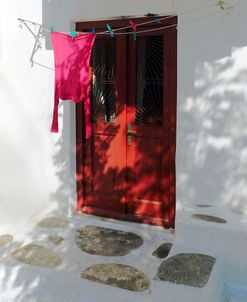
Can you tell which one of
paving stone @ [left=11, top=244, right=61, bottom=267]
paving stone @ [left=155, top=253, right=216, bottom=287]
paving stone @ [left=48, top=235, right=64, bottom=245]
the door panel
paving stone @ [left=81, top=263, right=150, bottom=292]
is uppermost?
the door panel

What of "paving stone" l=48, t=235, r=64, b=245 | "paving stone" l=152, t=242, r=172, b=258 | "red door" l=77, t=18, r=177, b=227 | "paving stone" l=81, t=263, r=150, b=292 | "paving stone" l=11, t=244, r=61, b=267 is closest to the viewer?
"paving stone" l=81, t=263, r=150, b=292

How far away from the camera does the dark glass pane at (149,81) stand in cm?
456

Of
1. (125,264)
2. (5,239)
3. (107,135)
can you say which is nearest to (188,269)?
(125,264)

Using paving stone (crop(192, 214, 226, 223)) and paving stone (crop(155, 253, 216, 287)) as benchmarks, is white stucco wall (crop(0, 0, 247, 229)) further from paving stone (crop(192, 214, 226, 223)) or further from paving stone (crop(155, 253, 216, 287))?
paving stone (crop(155, 253, 216, 287))

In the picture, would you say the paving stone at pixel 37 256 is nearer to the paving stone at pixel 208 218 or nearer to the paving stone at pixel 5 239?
the paving stone at pixel 5 239

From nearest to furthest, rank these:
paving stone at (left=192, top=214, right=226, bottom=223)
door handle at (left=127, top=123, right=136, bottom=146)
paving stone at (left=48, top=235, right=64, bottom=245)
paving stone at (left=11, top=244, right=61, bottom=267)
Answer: paving stone at (left=192, top=214, right=226, bottom=223) < paving stone at (left=11, top=244, right=61, bottom=267) < paving stone at (left=48, top=235, right=64, bottom=245) < door handle at (left=127, top=123, right=136, bottom=146)

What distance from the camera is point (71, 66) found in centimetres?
424

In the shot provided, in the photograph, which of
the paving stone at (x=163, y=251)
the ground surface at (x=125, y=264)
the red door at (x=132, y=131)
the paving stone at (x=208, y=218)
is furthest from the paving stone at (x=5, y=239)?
the paving stone at (x=208, y=218)

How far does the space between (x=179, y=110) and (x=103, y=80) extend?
3.70 ft

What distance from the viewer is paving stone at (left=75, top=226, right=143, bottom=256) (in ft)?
13.8

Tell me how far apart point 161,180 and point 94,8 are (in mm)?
2168

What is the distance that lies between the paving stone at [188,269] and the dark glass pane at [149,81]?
1.75m

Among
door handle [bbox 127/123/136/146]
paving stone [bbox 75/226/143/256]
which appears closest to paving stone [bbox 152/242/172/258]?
paving stone [bbox 75/226/143/256]

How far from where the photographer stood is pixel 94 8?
4715 mm
